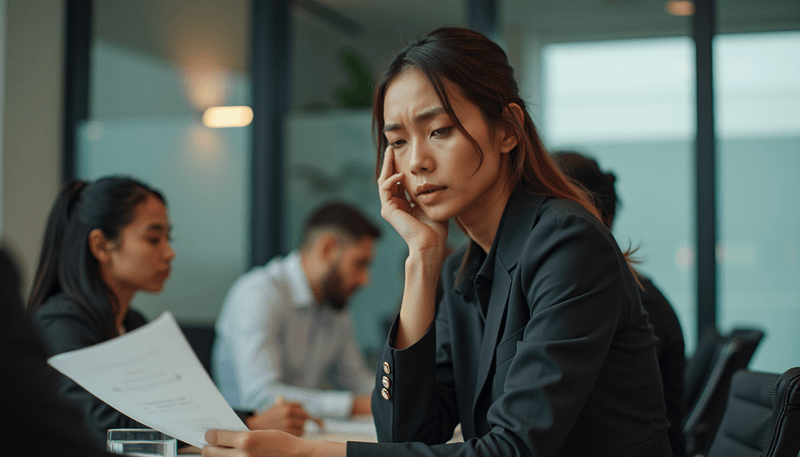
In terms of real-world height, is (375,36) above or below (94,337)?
above

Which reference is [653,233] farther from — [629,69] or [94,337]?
[94,337]

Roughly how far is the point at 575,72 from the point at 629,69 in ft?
1.00

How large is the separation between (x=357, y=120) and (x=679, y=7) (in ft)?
6.52

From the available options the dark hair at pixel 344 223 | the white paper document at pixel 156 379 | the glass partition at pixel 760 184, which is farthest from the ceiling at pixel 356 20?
the white paper document at pixel 156 379

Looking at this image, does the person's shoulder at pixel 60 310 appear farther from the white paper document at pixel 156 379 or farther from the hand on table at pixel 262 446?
the hand on table at pixel 262 446

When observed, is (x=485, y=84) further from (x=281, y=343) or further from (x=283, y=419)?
(x=281, y=343)

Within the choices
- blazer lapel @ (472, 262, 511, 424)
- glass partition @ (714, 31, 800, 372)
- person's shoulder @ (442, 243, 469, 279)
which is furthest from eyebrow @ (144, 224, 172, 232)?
glass partition @ (714, 31, 800, 372)

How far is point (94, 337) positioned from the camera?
68.6 inches

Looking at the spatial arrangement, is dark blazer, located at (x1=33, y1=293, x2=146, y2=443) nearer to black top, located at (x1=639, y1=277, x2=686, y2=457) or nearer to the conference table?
the conference table

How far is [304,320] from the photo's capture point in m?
3.10

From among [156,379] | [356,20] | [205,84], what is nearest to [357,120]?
[356,20]

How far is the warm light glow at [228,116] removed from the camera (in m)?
4.41

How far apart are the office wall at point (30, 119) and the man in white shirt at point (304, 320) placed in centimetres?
173

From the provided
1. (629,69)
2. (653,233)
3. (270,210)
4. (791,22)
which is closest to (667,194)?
(653,233)
